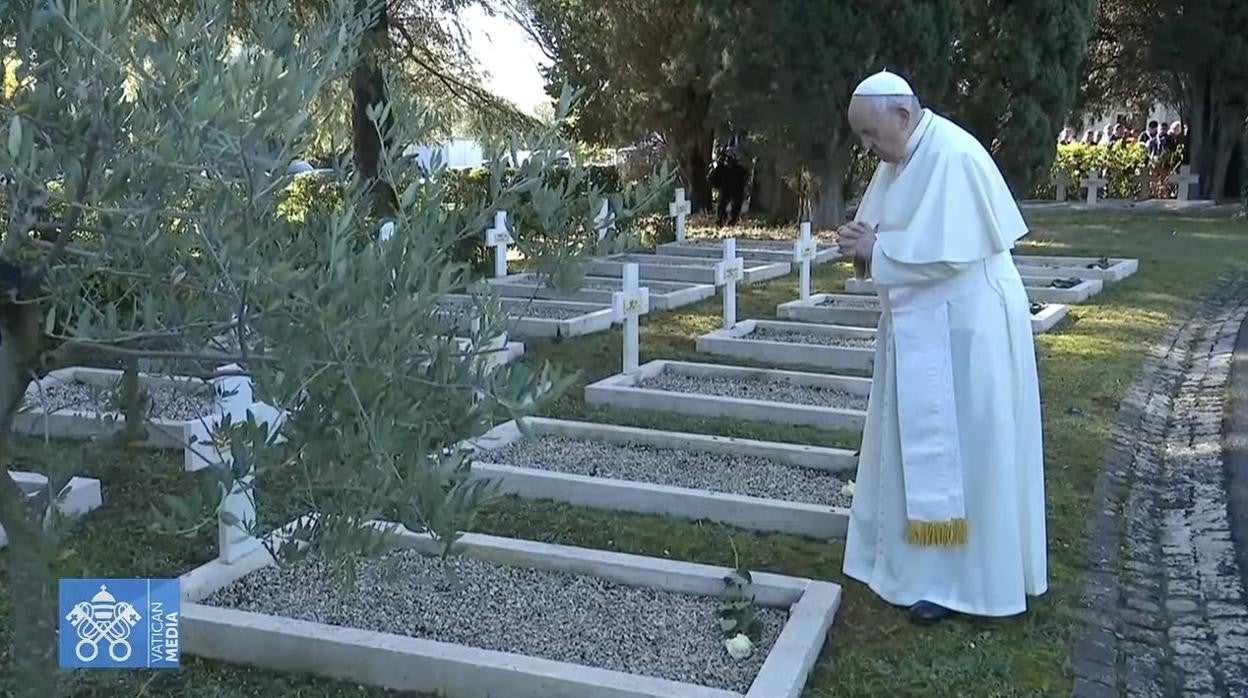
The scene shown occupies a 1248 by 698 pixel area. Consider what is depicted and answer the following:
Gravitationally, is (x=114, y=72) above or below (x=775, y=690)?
above

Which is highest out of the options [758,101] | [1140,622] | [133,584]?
[758,101]

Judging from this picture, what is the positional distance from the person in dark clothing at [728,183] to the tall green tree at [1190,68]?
8.88m

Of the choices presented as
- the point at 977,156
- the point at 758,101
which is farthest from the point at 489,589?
the point at 758,101

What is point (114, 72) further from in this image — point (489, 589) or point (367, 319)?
point (489, 589)

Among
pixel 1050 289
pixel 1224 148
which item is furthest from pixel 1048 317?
pixel 1224 148

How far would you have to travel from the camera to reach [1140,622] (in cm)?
451

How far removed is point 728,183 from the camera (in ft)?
67.3

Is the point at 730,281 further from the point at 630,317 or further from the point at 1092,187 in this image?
the point at 1092,187

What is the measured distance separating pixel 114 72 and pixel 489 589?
2842 millimetres

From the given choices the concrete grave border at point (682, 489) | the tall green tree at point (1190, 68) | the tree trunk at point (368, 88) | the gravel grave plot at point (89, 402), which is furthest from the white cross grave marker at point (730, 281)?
the tall green tree at point (1190, 68)

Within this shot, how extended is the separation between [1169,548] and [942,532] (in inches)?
68.9

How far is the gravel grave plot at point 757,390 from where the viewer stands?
7539mm

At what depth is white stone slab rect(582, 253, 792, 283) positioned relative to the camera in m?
13.3

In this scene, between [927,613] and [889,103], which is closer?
[889,103]
